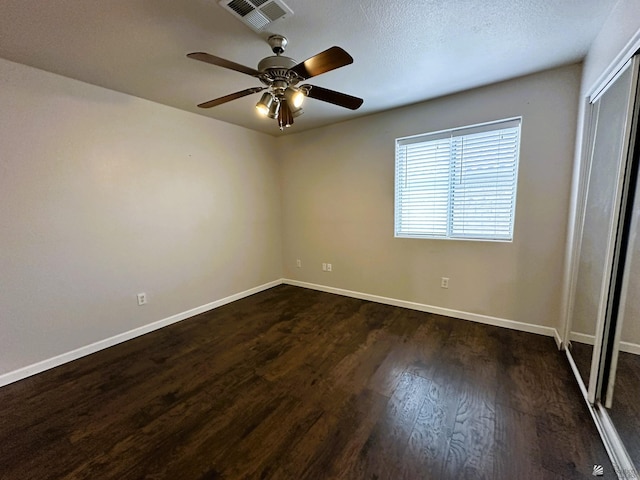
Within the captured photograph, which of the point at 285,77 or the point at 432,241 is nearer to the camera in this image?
the point at 285,77

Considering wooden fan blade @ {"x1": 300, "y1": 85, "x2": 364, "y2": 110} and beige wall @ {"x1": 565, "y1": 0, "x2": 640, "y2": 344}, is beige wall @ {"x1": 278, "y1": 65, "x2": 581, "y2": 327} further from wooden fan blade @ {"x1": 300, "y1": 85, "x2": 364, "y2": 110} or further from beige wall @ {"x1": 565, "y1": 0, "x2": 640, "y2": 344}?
wooden fan blade @ {"x1": 300, "y1": 85, "x2": 364, "y2": 110}

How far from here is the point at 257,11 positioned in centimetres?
150

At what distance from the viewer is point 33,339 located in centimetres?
220

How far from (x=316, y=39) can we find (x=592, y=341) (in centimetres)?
270

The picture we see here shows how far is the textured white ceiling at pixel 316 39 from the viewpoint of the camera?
154cm

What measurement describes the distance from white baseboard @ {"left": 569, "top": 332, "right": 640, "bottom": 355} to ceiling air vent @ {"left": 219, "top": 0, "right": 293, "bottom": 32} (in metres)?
2.66

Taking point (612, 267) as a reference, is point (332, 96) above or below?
above

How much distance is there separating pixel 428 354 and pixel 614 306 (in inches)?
50.0

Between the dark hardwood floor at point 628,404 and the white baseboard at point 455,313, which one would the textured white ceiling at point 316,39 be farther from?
the white baseboard at point 455,313

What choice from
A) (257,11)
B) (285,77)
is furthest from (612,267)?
(257,11)

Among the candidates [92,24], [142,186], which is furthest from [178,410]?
[92,24]

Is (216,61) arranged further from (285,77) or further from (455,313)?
(455,313)

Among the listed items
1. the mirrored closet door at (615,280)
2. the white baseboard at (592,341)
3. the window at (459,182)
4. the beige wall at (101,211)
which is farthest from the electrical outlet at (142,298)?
the white baseboard at (592,341)

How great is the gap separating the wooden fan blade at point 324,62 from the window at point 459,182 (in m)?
1.94
